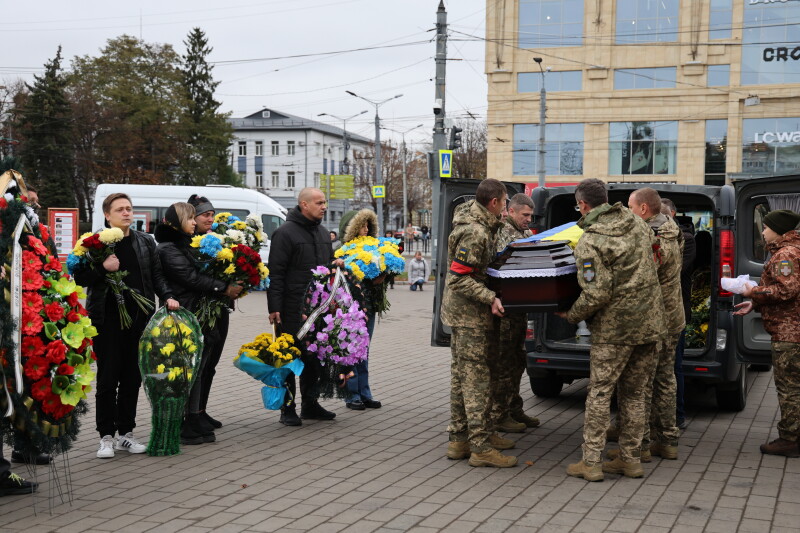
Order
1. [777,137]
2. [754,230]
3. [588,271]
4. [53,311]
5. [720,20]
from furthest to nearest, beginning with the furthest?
1. [720,20]
2. [777,137]
3. [754,230]
4. [588,271]
5. [53,311]

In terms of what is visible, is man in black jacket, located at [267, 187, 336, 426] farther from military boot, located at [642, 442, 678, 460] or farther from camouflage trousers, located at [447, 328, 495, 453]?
military boot, located at [642, 442, 678, 460]

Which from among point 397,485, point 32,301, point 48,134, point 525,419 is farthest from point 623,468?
point 48,134

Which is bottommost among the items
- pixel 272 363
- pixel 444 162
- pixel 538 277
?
pixel 272 363

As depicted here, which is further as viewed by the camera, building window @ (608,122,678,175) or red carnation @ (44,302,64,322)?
building window @ (608,122,678,175)

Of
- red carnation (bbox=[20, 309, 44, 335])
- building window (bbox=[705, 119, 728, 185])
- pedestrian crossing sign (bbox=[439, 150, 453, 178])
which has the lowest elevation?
red carnation (bbox=[20, 309, 44, 335])

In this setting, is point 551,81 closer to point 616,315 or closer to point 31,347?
point 616,315

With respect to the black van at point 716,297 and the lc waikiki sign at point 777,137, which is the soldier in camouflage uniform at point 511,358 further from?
the lc waikiki sign at point 777,137

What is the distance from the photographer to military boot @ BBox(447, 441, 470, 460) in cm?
657

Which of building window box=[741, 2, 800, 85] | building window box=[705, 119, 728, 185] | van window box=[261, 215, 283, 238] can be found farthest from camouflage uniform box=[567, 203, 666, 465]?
building window box=[705, 119, 728, 185]

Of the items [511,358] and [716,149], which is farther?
[716,149]

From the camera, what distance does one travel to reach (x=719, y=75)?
45.1 metres

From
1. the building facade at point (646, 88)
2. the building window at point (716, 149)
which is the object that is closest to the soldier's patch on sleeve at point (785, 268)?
the building facade at point (646, 88)

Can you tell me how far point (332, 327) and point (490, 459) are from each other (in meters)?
2.05

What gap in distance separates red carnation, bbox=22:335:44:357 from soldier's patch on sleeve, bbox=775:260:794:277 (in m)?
5.14
